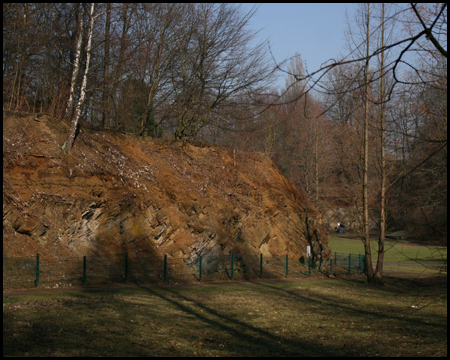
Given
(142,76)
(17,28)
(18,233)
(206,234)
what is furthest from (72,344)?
(142,76)

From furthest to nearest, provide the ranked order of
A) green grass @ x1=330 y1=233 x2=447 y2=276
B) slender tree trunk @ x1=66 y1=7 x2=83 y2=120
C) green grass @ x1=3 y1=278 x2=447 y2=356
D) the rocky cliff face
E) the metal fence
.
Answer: green grass @ x1=330 y1=233 x2=447 y2=276 → slender tree trunk @ x1=66 y1=7 x2=83 y2=120 → the rocky cliff face → the metal fence → green grass @ x1=3 y1=278 x2=447 y2=356

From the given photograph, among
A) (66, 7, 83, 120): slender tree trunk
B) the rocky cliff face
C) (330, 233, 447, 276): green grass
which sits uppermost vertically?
(66, 7, 83, 120): slender tree trunk

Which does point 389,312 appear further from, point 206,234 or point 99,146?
point 99,146

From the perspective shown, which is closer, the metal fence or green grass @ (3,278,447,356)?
green grass @ (3,278,447,356)

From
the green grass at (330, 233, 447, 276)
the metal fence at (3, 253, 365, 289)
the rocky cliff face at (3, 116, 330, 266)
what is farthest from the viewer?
the green grass at (330, 233, 447, 276)

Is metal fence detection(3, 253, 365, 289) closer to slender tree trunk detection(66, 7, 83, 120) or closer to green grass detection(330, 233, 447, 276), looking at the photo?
slender tree trunk detection(66, 7, 83, 120)

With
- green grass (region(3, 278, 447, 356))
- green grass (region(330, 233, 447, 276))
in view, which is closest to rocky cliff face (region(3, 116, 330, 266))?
green grass (region(3, 278, 447, 356))

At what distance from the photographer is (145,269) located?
1911 centimetres

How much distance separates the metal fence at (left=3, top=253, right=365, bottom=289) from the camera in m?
15.2

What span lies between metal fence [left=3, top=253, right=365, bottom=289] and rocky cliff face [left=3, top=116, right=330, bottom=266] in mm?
756

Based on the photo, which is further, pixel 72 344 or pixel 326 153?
pixel 326 153

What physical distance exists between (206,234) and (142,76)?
11587 mm

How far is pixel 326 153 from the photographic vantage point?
53.5m

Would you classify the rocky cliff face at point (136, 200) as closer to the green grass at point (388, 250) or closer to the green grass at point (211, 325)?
the green grass at point (211, 325)
